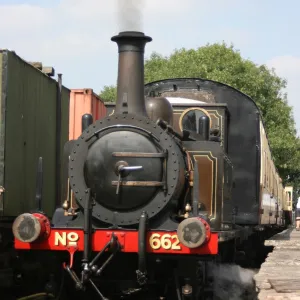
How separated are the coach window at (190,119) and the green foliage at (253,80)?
32144mm

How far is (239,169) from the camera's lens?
10773 millimetres

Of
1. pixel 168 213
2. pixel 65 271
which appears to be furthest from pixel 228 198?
pixel 65 271

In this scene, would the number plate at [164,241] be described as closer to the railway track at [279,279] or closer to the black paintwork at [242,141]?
the railway track at [279,279]

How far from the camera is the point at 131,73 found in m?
7.63

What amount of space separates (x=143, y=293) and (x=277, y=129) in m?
35.7

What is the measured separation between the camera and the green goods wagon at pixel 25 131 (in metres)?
8.90

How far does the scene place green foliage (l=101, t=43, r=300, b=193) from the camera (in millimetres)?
41750

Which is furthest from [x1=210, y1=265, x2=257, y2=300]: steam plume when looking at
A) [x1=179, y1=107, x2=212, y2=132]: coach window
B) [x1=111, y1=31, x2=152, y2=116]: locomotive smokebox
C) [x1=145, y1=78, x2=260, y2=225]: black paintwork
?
[x1=111, y1=31, x2=152, y2=116]: locomotive smokebox

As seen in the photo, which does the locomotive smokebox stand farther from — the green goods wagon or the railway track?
the railway track

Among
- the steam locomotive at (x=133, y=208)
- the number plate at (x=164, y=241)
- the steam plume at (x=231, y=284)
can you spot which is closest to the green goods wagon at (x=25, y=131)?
the steam locomotive at (x=133, y=208)

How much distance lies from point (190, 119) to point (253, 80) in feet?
109

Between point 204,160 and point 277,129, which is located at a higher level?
point 277,129

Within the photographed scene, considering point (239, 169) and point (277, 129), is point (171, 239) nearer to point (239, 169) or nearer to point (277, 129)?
point (239, 169)

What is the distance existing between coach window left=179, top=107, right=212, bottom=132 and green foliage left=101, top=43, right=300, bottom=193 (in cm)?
3214
